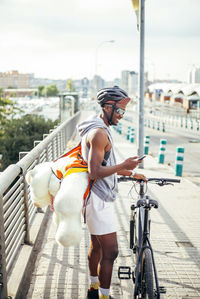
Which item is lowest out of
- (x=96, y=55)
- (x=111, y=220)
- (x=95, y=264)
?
(x=95, y=264)

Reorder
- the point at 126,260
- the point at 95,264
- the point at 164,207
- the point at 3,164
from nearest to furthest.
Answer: the point at 95,264
the point at 126,260
the point at 164,207
the point at 3,164

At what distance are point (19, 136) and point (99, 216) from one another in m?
14.3

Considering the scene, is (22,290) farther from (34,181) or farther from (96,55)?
(96,55)

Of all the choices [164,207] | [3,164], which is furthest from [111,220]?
[3,164]

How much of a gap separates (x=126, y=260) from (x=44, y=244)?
3.74ft

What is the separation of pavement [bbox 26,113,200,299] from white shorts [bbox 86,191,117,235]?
0.97 metres

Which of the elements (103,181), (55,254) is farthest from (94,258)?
(55,254)

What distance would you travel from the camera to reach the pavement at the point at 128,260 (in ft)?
11.7

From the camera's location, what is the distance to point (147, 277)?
9.25 feet

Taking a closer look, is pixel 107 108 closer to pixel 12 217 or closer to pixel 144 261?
pixel 144 261

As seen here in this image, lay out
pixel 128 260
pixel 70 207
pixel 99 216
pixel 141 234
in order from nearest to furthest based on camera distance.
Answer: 1. pixel 70 207
2. pixel 99 216
3. pixel 141 234
4. pixel 128 260

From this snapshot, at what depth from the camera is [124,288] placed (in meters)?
3.63

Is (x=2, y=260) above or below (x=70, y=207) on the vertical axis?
below

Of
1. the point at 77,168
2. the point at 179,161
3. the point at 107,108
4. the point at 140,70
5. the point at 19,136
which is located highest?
the point at 140,70
